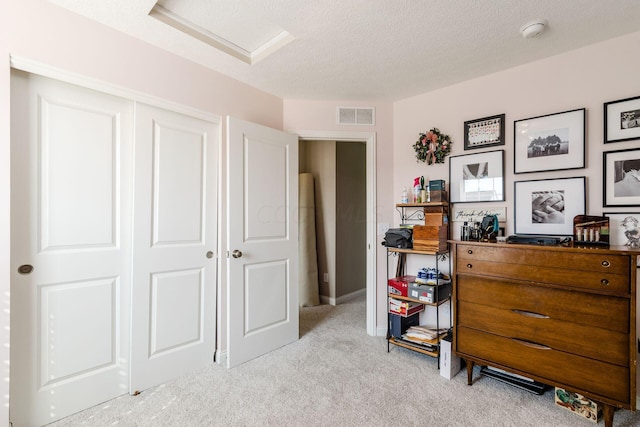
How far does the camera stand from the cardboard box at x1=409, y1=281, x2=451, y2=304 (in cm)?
245

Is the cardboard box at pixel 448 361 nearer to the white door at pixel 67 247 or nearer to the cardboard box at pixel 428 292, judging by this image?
the cardboard box at pixel 428 292

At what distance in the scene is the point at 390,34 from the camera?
1.95 metres

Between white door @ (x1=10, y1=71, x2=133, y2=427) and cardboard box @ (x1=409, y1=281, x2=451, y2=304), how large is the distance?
219 cm

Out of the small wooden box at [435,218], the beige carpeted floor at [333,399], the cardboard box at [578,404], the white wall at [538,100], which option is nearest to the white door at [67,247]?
the beige carpeted floor at [333,399]

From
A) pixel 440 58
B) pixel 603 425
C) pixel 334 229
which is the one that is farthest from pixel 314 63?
pixel 603 425

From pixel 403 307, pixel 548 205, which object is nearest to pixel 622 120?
pixel 548 205

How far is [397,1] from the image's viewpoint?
165cm

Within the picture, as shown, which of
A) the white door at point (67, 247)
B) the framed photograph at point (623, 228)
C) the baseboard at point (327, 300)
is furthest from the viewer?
the baseboard at point (327, 300)

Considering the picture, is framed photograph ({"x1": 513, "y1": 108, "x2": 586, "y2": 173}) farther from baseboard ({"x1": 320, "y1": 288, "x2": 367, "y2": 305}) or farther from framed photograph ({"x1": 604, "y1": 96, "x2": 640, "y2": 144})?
baseboard ({"x1": 320, "y1": 288, "x2": 367, "y2": 305})

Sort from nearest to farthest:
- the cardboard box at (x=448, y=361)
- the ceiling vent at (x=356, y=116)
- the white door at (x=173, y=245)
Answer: the white door at (x=173, y=245), the cardboard box at (x=448, y=361), the ceiling vent at (x=356, y=116)

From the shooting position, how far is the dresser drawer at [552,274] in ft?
5.30

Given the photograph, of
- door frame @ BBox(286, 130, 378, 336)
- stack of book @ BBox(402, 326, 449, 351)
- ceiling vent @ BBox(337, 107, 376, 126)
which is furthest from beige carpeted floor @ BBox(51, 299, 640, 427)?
ceiling vent @ BBox(337, 107, 376, 126)

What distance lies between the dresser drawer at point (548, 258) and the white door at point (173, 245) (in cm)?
200

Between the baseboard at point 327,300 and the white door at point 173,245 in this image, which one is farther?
the baseboard at point 327,300
